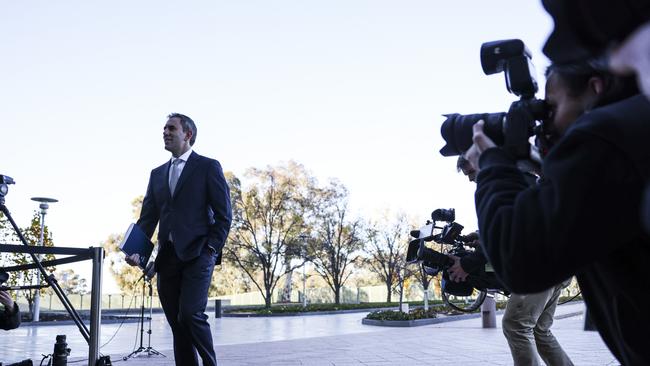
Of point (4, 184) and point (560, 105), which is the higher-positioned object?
point (4, 184)

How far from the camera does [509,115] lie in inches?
59.3

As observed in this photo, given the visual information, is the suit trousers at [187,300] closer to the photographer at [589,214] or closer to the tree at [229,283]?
the photographer at [589,214]

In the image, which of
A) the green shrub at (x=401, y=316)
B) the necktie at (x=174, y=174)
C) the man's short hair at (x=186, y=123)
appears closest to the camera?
the necktie at (x=174, y=174)

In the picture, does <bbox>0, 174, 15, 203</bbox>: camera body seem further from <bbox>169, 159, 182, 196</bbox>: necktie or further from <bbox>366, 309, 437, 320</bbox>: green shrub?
<bbox>366, 309, 437, 320</bbox>: green shrub

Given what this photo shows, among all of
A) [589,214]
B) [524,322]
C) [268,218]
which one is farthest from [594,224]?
[268,218]

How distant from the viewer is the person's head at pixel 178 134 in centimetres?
505

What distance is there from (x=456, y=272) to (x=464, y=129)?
3.77 feet

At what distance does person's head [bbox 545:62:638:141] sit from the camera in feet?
4.25

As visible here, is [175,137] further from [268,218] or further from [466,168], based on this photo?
[268,218]

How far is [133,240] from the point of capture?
4.70 meters

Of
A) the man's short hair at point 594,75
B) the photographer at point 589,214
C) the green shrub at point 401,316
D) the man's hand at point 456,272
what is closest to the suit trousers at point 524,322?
the man's hand at point 456,272

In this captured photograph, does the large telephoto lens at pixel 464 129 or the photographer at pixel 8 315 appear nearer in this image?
the large telephoto lens at pixel 464 129

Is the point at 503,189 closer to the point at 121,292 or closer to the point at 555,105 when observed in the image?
the point at 555,105

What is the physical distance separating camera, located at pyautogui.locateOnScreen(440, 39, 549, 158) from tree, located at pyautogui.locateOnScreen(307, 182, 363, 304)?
3729cm
